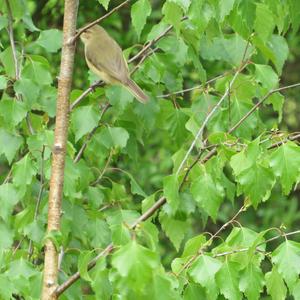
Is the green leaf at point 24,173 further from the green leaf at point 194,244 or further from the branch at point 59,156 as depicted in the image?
the green leaf at point 194,244

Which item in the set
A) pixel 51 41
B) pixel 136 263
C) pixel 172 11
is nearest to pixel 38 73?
pixel 51 41

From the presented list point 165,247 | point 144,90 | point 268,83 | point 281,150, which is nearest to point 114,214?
point 144,90

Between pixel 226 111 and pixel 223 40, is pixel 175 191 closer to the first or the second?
pixel 226 111

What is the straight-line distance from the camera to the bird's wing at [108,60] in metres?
2.88

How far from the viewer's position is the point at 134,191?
2.87 meters

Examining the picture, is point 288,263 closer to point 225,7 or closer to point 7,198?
point 225,7

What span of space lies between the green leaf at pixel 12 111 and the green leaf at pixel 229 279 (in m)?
0.89

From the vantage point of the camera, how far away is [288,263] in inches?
77.1

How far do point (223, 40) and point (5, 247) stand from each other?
0.95 metres

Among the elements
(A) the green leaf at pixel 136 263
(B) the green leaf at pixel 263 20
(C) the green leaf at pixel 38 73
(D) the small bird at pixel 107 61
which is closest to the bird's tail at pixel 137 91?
(D) the small bird at pixel 107 61

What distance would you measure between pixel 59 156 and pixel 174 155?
50cm

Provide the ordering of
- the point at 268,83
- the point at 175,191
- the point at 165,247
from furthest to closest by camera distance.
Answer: the point at 165,247 → the point at 268,83 → the point at 175,191

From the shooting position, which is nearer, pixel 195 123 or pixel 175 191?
pixel 175 191

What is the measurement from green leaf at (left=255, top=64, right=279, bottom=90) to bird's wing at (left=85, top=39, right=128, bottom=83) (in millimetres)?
400
